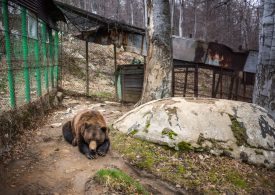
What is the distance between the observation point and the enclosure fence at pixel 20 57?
5.47 m

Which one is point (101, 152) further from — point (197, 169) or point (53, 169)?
point (197, 169)

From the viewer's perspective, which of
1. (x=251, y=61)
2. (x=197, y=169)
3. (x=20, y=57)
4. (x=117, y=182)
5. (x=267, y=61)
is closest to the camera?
→ (x=117, y=182)

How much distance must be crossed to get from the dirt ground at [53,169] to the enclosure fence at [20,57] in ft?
3.04

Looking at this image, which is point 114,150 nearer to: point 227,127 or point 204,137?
point 204,137

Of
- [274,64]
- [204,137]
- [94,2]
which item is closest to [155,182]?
[204,137]

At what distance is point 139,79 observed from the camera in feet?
40.7

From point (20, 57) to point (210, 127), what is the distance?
4381mm

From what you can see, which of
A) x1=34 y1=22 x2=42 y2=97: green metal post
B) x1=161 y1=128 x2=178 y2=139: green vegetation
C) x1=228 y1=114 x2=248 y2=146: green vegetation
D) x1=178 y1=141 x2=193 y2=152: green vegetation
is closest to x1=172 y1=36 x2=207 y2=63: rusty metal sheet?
x1=228 y1=114 x2=248 y2=146: green vegetation

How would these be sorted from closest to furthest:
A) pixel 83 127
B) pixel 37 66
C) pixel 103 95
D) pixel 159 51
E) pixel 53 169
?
pixel 53 169 < pixel 83 127 < pixel 37 66 < pixel 159 51 < pixel 103 95

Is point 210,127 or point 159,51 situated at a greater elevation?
point 159,51

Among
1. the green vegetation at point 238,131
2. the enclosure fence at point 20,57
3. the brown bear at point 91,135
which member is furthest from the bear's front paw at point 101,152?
the green vegetation at point 238,131

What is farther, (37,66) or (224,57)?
(224,57)

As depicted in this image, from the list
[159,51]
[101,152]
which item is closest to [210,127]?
[101,152]

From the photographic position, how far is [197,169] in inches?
212
